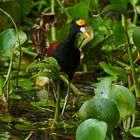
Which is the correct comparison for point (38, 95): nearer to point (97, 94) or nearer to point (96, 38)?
point (96, 38)

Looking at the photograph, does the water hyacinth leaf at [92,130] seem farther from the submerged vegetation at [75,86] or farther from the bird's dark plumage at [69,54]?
the bird's dark plumage at [69,54]

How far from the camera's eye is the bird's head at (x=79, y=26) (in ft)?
12.3

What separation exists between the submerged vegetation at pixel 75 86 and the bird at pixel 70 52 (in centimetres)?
8

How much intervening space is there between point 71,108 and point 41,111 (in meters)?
0.20

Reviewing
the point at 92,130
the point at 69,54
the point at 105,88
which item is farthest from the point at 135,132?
the point at 69,54

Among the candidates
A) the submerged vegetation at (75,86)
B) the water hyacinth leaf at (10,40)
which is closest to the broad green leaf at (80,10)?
the submerged vegetation at (75,86)

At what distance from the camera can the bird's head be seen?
12.3 feet

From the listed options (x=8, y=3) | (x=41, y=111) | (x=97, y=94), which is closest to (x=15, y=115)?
(x=41, y=111)

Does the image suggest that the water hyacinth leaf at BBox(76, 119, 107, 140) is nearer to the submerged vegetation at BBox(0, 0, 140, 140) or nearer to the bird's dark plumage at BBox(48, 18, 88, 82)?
the submerged vegetation at BBox(0, 0, 140, 140)

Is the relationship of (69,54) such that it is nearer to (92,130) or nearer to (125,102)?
(125,102)

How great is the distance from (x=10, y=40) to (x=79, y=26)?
1.49 feet

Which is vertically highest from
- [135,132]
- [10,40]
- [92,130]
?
[10,40]

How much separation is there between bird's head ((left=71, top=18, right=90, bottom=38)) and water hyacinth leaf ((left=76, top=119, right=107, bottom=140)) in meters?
1.21

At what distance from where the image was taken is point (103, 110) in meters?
2.70
